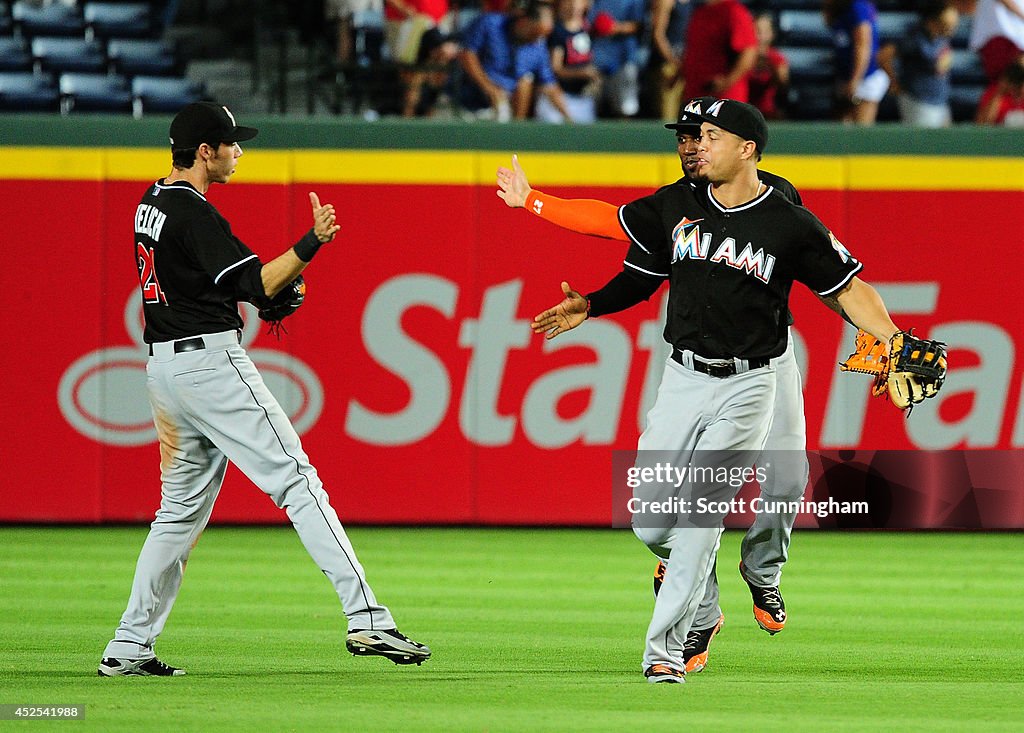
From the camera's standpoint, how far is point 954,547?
9898 mm

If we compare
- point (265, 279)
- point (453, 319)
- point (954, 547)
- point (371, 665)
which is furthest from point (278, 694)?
point (954, 547)

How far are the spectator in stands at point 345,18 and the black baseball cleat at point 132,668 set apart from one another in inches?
270

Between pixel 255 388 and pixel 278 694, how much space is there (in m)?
1.07

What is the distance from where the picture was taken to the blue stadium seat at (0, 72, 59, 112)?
11227mm

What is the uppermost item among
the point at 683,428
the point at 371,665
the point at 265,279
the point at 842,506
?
the point at 265,279

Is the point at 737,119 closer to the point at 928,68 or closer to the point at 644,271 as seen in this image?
the point at 644,271

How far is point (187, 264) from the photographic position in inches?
219

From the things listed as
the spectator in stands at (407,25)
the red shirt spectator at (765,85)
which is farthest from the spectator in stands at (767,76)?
the spectator in stands at (407,25)

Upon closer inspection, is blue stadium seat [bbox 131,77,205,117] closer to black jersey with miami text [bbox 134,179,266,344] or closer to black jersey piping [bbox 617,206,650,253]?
black jersey with miami text [bbox 134,179,266,344]

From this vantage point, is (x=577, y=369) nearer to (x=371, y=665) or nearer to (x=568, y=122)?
(x=568, y=122)

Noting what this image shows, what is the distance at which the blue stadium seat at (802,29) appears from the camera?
12914 mm

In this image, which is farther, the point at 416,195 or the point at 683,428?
the point at 416,195

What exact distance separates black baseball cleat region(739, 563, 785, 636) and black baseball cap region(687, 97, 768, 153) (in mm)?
1842

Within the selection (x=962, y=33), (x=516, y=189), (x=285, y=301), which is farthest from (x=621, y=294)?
(x=962, y=33)
